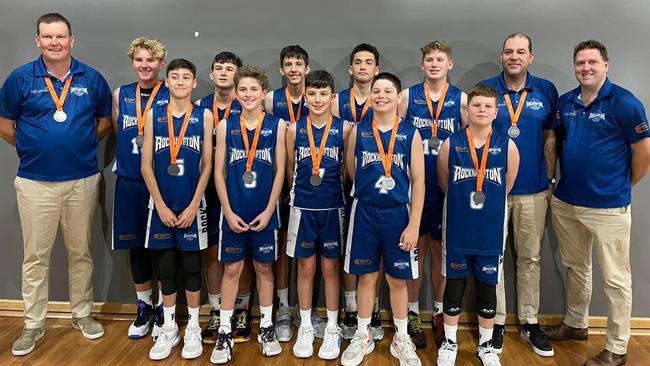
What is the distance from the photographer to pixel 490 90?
2570mm

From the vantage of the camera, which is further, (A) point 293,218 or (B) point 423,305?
(B) point 423,305

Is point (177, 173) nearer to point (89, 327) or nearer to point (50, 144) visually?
point (50, 144)

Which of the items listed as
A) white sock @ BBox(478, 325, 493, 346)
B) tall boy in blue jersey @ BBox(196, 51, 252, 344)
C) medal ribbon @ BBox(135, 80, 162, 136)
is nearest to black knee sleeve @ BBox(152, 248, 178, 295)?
tall boy in blue jersey @ BBox(196, 51, 252, 344)

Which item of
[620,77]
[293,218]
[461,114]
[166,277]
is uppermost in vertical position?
[620,77]

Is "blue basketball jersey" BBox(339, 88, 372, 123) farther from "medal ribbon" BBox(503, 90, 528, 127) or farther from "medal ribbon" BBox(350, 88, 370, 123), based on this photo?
"medal ribbon" BBox(503, 90, 528, 127)

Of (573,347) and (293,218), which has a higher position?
(293,218)

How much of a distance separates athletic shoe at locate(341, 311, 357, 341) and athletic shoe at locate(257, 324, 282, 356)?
441 mm

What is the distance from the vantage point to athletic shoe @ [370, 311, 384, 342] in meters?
3.09

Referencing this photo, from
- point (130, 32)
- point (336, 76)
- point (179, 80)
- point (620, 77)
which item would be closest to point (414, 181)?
point (336, 76)

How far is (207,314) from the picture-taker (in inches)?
138

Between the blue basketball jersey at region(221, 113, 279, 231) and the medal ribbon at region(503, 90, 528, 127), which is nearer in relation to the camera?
the blue basketball jersey at region(221, 113, 279, 231)

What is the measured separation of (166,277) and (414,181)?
1585 mm

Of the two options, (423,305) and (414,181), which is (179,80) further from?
(423,305)

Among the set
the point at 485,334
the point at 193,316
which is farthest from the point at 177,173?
the point at 485,334
